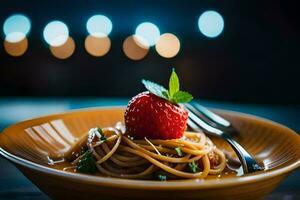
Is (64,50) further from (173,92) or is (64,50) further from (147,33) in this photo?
(173,92)

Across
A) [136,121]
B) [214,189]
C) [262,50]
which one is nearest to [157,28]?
[262,50]

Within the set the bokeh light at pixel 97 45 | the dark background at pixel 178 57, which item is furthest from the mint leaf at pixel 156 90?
the bokeh light at pixel 97 45

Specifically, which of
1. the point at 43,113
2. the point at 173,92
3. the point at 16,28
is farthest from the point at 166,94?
the point at 16,28

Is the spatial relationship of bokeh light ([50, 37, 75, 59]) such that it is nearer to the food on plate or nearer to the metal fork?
the metal fork

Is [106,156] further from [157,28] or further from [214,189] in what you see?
[157,28]

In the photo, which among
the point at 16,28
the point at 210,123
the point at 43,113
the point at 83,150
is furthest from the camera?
the point at 16,28

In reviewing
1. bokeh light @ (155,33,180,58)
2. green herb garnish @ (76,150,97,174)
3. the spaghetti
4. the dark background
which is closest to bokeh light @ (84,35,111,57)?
the dark background

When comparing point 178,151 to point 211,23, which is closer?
point 178,151

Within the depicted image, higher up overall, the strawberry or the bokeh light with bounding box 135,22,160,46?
the bokeh light with bounding box 135,22,160,46
